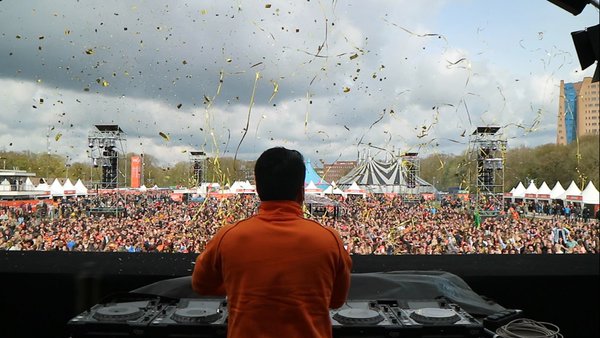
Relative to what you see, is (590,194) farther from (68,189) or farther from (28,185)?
(28,185)

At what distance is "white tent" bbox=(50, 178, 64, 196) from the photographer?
993 cm

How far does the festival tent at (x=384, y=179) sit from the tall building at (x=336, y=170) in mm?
939

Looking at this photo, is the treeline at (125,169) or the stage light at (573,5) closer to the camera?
the stage light at (573,5)

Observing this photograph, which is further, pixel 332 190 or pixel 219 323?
pixel 332 190

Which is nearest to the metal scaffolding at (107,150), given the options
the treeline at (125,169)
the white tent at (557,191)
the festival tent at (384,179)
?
the treeline at (125,169)

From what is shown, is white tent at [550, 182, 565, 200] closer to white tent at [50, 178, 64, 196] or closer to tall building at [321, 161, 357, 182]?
tall building at [321, 161, 357, 182]

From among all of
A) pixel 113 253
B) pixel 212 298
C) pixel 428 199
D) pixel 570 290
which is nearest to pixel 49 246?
pixel 113 253

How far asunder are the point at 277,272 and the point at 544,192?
1376 cm

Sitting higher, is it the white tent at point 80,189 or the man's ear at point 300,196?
the man's ear at point 300,196

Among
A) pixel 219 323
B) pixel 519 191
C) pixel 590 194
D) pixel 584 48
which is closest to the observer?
pixel 219 323

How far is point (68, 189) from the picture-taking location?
10.1 meters

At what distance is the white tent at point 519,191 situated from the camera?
1161cm

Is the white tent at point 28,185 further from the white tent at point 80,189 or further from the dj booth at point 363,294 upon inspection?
the dj booth at point 363,294

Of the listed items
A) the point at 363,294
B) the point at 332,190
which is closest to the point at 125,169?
the point at 332,190
